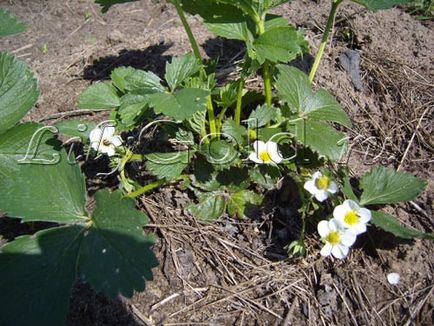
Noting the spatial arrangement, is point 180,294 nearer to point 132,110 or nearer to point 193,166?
point 193,166

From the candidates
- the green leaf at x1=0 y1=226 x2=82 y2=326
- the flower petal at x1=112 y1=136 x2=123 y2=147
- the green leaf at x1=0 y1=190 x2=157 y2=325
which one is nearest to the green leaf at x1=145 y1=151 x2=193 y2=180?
the flower petal at x1=112 y1=136 x2=123 y2=147

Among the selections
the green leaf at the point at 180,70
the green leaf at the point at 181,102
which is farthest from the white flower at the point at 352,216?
the green leaf at the point at 180,70

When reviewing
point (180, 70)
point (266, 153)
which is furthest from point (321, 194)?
point (180, 70)

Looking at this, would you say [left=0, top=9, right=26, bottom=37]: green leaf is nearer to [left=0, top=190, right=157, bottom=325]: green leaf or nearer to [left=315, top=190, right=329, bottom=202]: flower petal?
[left=0, top=190, right=157, bottom=325]: green leaf

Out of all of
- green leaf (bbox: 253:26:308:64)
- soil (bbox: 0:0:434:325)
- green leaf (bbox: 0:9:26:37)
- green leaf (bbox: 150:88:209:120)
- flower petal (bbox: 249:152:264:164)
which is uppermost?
green leaf (bbox: 0:9:26:37)

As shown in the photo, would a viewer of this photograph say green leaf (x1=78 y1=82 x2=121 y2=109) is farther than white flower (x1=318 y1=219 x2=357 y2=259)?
Yes

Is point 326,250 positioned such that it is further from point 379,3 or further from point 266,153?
point 379,3

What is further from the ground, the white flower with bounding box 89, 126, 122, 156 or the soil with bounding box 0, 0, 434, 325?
the white flower with bounding box 89, 126, 122, 156
